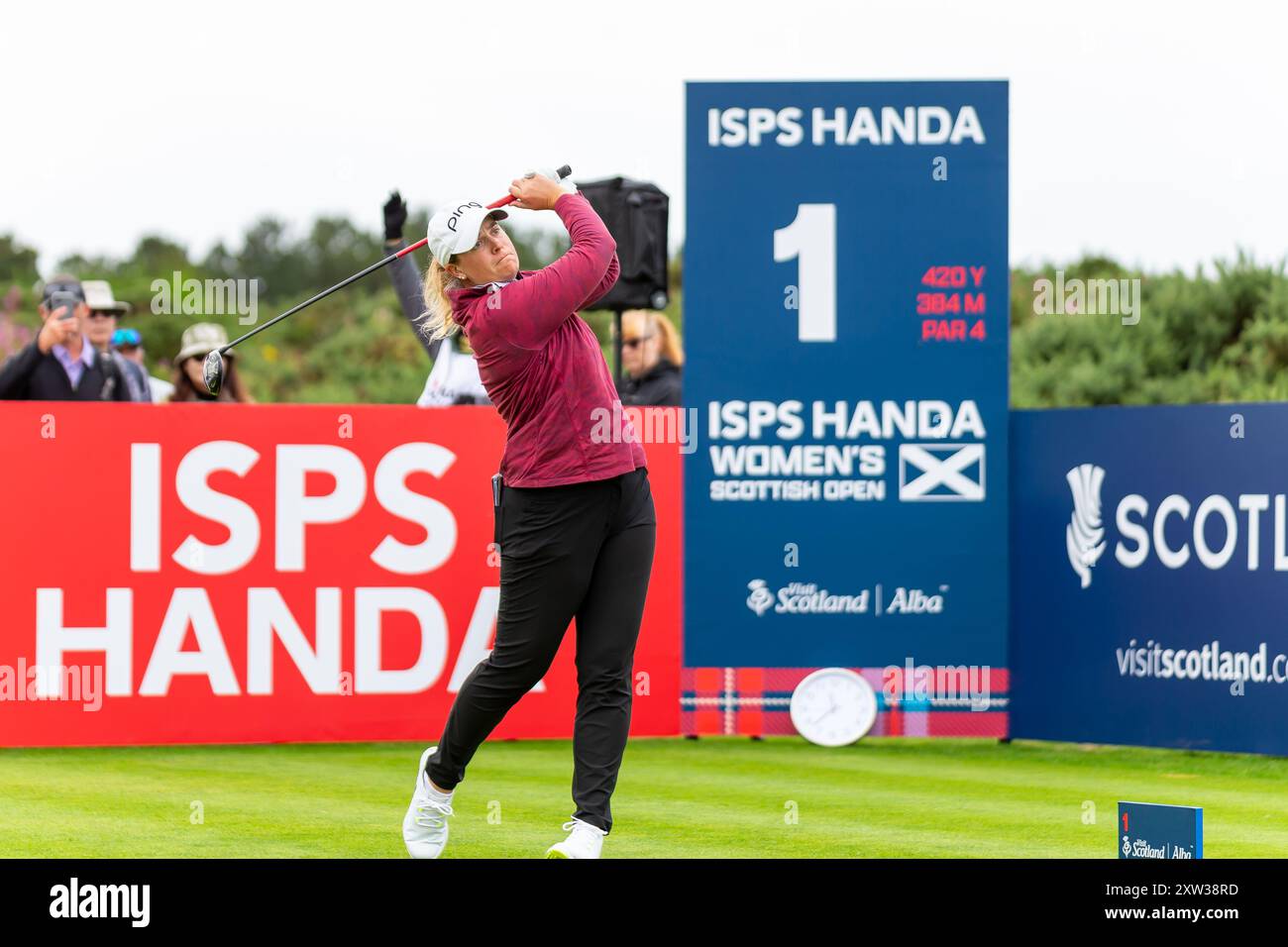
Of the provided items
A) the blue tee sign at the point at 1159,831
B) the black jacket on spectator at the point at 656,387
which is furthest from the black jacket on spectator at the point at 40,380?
the blue tee sign at the point at 1159,831

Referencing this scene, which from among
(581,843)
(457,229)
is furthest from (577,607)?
(457,229)

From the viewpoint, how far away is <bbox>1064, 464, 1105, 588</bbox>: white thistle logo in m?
8.97

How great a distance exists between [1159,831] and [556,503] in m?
1.90

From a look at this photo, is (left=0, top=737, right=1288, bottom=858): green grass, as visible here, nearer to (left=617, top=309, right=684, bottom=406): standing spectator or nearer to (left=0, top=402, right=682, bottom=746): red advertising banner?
(left=0, top=402, right=682, bottom=746): red advertising banner

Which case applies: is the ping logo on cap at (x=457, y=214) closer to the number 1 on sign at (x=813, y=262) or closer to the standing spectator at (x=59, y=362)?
the number 1 on sign at (x=813, y=262)

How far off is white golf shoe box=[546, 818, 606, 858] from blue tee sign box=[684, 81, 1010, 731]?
354 cm

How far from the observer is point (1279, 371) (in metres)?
16.4

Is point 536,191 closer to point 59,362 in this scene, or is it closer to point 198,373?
point 59,362

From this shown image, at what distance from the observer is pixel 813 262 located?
9.16 meters

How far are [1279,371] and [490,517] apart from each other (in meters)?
9.59

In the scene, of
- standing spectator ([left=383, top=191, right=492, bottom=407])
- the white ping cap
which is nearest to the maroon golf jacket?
the white ping cap

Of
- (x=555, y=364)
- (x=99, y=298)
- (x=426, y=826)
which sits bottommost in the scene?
(x=426, y=826)
